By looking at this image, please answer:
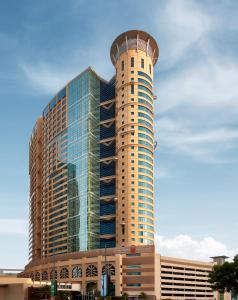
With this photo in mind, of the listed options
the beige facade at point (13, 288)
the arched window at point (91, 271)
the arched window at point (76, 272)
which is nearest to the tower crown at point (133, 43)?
the arched window at point (91, 271)

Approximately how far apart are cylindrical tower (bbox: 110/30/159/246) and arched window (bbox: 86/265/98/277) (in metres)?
13.0

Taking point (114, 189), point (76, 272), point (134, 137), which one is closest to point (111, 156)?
point (114, 189)

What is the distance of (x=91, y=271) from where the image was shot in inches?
6009

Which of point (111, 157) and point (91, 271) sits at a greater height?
point (111, 157)

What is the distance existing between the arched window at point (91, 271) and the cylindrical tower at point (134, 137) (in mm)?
12990

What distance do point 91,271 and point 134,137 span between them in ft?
164

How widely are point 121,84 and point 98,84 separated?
17417mm

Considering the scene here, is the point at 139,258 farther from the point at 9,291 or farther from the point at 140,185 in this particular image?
the point at 9,291

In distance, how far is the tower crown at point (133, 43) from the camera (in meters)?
176

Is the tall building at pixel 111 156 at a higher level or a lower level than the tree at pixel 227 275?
higher

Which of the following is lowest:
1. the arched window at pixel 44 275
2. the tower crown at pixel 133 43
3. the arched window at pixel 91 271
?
the arched window at pixel 44 275

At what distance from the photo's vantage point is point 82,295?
149m

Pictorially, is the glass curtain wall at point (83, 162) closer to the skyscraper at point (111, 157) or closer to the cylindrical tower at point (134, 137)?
the skyscraper at point (111, 157)

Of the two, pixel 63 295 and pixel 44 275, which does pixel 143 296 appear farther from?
pixel 44 275
